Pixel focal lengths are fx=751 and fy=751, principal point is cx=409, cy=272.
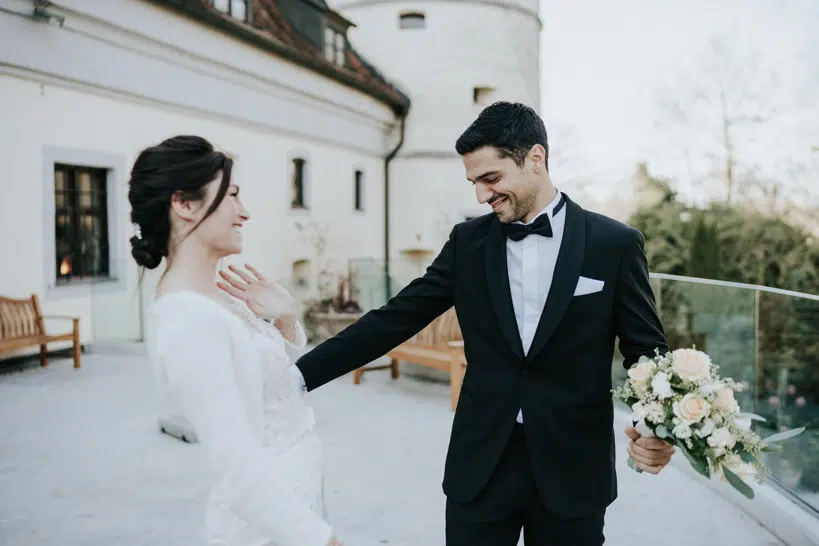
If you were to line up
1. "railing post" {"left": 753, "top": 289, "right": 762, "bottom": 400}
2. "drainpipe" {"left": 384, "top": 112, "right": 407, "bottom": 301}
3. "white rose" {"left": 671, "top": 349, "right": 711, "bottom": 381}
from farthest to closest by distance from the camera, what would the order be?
1. "drainpipe" {"left": 384, "top": 112, "right": 407, "bottom": 301}
2. "railing post" {"left": 753, "top": 289, "right": 762, "bottom": 400}
3. "white rose" {"left": 671, "top": 349, "right": 711, "bottom": 381}

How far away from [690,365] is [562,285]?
1.47 feet

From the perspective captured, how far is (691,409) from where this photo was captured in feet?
6.79

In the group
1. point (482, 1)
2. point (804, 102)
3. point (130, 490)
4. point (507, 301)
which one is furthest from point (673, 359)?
point (804, 102)

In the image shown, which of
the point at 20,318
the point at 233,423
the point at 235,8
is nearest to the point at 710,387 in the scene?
the point at 233,423

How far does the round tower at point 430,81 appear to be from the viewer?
20.6 meters

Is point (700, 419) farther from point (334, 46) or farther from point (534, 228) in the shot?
point (334, 46)

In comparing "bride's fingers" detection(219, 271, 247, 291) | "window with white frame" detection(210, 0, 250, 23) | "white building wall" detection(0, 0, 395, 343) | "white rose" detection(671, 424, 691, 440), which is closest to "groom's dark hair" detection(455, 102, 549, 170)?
"bride's fingers" detection(219, 271, 247, 291)

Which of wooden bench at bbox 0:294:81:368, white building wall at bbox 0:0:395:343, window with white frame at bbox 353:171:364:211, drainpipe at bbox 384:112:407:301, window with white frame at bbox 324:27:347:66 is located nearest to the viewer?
wooden bench at bbox 0:294:81:368

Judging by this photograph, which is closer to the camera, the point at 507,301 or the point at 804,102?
the point at 507,301

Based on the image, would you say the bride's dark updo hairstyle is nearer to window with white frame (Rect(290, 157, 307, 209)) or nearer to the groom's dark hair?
the groom's dark hair

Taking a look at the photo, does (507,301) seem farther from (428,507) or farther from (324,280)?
(324,280)

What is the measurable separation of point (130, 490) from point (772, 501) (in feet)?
13.4

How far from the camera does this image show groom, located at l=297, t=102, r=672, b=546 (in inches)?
93.0

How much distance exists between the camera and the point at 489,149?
95.9 inches
